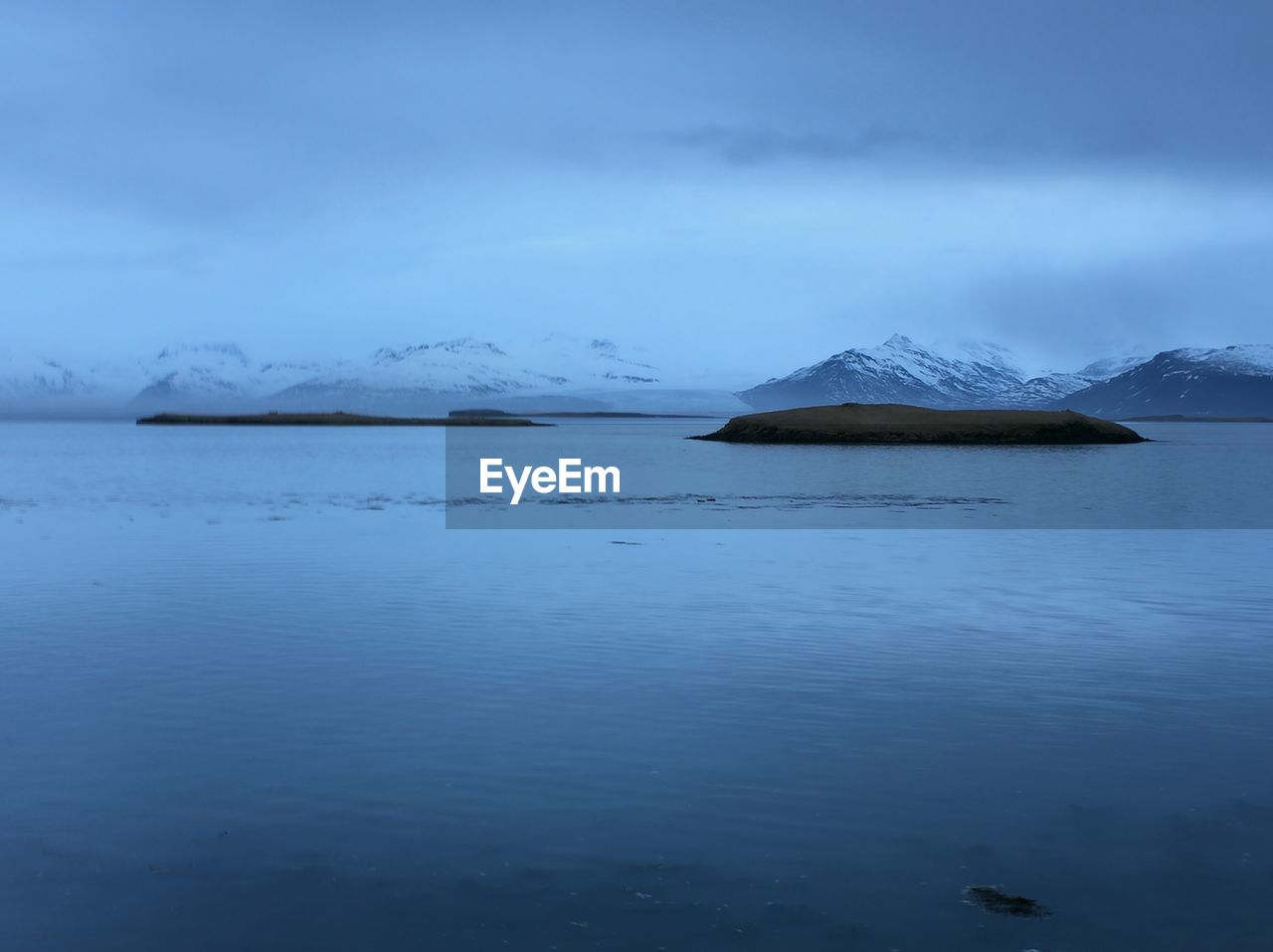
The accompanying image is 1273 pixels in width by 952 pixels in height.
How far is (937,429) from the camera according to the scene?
164750 millimetres

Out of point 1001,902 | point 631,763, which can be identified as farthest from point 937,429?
point 1001,902

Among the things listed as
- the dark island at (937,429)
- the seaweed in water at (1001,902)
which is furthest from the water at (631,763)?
the dark island at (937,429)

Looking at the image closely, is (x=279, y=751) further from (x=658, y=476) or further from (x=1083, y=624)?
(x=658, y=476)

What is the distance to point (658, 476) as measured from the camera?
282 ft

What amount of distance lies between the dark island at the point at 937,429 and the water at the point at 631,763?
13543 centimetres

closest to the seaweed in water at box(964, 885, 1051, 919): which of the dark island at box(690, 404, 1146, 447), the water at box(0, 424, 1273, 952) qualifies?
the water at box(0, 424, 1273, 952)

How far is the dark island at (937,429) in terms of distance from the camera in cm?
16338

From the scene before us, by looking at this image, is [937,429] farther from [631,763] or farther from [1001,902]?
[1001,902]

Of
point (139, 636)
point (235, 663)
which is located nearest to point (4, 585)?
point (139, 636)

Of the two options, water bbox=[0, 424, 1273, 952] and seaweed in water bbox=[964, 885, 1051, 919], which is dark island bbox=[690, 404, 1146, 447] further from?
seaweed in water bbox=[964, 885, 1051, 919]

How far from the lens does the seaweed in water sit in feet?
32.8

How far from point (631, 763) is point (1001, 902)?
4910mm

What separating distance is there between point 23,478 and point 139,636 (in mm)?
65718

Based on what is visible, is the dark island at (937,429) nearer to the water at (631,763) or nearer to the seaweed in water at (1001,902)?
the water at (631,763)
